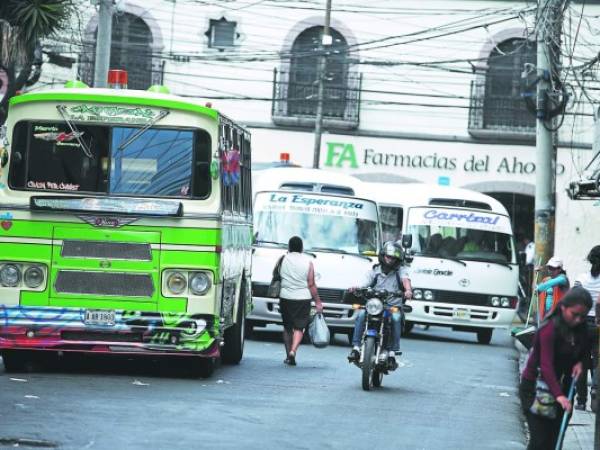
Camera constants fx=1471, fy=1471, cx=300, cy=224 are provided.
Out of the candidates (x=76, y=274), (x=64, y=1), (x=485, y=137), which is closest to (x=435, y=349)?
(x=64, y=1)

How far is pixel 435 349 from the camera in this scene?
23656 mm

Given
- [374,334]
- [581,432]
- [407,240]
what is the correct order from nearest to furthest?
[581,432], [374,334], [407,240]

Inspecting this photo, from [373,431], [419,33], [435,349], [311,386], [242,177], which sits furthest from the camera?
[419,33]

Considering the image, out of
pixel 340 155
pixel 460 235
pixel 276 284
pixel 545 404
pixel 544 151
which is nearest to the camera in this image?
pixel 545 404

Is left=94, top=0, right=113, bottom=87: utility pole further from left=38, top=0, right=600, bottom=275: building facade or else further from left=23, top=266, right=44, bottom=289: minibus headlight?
left=38, top=0, right=600, bottom=275: building facade

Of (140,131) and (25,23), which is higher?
(25,23)

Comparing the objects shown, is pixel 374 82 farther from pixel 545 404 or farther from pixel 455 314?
pixel 545 404

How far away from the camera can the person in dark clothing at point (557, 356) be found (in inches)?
351

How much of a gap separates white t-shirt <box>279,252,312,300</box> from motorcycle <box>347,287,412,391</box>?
2.89 m

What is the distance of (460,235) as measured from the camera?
1045 inches

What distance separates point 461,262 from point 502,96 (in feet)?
51.6

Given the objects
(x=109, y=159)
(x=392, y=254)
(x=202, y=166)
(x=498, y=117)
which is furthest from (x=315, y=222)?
(x=498, y=117)

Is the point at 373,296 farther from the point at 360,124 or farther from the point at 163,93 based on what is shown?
the point at 360,124

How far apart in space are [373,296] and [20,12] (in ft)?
29.3
